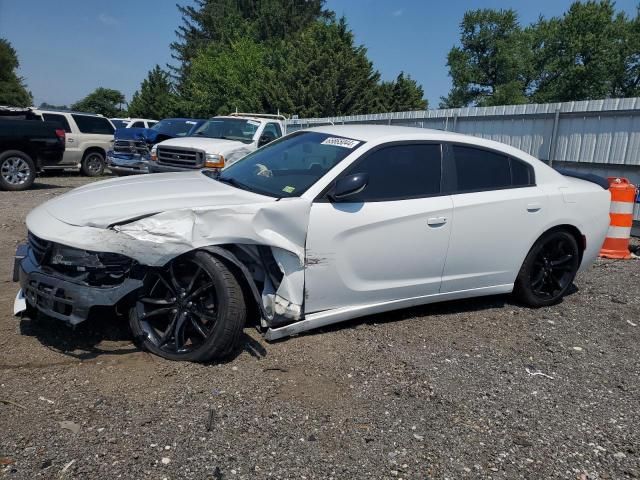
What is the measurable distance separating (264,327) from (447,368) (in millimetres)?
1351

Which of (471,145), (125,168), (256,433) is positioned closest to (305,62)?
(125,168)

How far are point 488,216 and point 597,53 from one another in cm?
5326

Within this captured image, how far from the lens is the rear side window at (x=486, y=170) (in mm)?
4613

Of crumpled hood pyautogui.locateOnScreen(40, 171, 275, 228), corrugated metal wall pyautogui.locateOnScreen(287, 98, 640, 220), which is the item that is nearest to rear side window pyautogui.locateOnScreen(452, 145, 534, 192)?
crumpled hood pyautogui.locateOnScreen(40, 171, 275, 228)

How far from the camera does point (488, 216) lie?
15.0 ft

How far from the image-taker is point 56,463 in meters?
2.47

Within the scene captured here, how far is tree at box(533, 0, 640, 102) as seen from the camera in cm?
4888

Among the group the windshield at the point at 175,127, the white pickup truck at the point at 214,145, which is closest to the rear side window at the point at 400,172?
the white pickup truck at the point at 214,145

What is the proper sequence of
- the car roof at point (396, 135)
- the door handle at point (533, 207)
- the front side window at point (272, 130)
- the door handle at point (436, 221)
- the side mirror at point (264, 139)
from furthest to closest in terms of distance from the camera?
the front side window at point (272, 130), the side mirror at point (264, 139), the door handle at point (533, 207), the car roof at point (396, 135), the door handle at point (436, 221)

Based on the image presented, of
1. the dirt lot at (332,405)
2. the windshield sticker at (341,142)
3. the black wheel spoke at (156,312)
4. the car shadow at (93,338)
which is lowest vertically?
the dirt lot at (332,405)

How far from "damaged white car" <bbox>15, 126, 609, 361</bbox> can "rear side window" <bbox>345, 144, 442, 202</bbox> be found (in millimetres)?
11

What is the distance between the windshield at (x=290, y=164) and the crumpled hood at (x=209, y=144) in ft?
17.7

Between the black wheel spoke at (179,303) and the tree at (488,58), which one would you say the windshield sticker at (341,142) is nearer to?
the black wheel spoke at (179,303)

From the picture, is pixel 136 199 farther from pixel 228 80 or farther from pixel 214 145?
pixel 228 80
